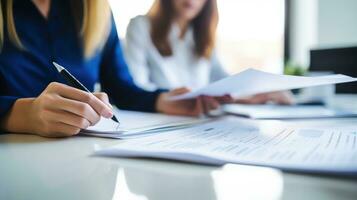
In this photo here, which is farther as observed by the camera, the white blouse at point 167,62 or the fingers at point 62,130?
the white blouse at point 167,62

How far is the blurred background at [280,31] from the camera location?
174 cm

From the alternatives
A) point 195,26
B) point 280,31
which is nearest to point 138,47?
point 195,26

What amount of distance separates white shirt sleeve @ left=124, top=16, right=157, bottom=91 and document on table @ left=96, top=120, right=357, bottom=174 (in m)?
0.74

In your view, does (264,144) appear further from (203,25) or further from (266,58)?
(266,58)

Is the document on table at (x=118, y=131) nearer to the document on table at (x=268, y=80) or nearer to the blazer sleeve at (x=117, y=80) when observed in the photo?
the document on table at (x=268, y=80)

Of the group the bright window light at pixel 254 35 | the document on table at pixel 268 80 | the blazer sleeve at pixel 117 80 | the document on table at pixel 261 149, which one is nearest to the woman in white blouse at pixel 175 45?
the blazer sleeve at pixel 117 80

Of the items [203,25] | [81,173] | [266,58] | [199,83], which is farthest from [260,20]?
[81,173]

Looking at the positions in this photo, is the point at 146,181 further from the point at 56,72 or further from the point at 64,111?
the point at 56,72

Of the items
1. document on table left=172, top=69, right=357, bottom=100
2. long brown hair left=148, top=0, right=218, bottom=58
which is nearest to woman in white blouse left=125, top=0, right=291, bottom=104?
long brown hair left=148, top=0, right=218, bottom=58

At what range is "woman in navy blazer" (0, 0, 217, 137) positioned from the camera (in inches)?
15.8

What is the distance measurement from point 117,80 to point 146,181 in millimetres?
623

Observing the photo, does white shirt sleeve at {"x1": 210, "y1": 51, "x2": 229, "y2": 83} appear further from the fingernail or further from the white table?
the white table

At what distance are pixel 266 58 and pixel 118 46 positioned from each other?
4.47 feet

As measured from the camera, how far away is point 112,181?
25cm
